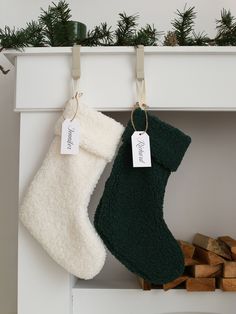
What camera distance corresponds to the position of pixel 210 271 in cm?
95

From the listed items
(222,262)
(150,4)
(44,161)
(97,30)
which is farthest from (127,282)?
(150,4)

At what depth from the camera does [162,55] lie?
0.90 meters

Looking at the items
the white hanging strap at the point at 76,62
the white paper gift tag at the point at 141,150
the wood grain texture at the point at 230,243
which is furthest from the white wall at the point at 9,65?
the wood grain texture at the point at 230,243

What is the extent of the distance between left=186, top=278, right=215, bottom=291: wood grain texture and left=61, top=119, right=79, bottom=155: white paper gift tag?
18.2 inches

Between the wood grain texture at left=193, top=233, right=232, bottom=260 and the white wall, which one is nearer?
the wood grain texture at left=193, top=233, right=232, bottom=260

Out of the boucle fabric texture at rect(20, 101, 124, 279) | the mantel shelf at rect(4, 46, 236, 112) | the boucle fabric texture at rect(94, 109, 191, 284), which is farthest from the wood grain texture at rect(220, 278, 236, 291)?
the mantel shelf at rect(4, 46, 236, 112)

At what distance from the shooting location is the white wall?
1.25 m

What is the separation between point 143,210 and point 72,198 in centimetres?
18

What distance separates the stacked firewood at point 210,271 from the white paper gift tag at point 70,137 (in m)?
0.41

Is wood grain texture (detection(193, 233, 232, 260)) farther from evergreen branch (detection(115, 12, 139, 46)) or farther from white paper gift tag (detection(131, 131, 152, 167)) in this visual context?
evergreen branch (detection(115, 12, 139, 46))

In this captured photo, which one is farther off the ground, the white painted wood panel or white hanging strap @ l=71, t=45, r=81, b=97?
white hanging strap @ l=71, t=45, r=81, b=97

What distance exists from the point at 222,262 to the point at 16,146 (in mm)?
792

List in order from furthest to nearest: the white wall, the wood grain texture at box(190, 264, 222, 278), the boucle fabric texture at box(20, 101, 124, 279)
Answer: the white wall < the wood grain texture at box(190, 264, 222, 278) < the boucle fabric texture at box(20, 101, 124, 279)

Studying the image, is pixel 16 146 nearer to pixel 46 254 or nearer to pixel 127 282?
pixel 46 254
